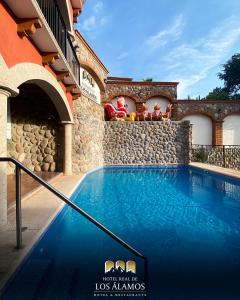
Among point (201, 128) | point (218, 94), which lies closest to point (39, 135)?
point (201, 128)

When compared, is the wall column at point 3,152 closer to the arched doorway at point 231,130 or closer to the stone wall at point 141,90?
the stone wall at point 141,90

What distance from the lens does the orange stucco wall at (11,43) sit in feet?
13.1

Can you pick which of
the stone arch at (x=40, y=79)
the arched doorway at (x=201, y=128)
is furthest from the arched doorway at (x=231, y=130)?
the stone arch at (x=40, y=79)

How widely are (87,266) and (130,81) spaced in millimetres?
18466

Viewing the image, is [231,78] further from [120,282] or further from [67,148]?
[120,282]

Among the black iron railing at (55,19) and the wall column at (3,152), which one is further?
the black iron railing at (55,19)

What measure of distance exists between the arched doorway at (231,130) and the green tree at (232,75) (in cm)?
1846

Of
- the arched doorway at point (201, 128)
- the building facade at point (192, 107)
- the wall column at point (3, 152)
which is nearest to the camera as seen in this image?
the wall column at point (3, 152)

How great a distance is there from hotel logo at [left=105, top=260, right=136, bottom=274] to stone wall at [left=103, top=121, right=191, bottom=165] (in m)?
12.6

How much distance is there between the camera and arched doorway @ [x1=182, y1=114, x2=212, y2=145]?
20375 mm

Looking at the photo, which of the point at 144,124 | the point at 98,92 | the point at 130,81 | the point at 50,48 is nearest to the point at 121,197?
the point at 50,48

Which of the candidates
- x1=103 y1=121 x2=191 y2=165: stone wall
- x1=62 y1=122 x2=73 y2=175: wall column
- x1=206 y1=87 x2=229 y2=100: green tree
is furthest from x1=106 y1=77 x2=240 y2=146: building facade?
x1=206 y1=87 x2=229 y2=100: green tree

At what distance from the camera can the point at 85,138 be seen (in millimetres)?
11969

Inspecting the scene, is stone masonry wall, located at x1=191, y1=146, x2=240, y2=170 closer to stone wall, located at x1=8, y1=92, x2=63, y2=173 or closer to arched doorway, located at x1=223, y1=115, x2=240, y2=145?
arched doorway, located at x1=223, y1=115, x2=240, y2=145
